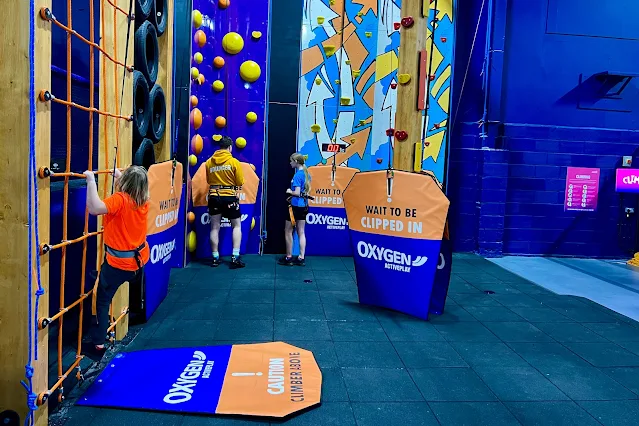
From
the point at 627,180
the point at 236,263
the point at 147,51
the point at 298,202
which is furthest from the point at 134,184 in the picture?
the point at 627,180

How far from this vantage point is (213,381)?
118 inches

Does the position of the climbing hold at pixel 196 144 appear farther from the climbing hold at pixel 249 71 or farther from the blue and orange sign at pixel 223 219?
the climbing hold at pixel 249 71

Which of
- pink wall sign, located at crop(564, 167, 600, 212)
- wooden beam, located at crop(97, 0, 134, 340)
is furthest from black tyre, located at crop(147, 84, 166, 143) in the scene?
pink wall sign, located at crop(564, 167, 600, 212)

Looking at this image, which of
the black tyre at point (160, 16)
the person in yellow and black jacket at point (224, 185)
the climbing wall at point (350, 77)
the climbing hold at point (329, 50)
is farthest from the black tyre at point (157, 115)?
the climbing hold at point (329, 50)

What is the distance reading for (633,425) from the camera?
2.71 metres

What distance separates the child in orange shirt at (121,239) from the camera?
9.48ft

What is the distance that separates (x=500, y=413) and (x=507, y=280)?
3.55m

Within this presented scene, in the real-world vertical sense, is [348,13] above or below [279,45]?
above

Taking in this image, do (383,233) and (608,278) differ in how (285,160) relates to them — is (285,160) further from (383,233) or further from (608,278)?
(608,278)

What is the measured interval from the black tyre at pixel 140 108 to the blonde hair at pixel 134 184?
108cm

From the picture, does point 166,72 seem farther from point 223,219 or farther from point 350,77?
point 350,77

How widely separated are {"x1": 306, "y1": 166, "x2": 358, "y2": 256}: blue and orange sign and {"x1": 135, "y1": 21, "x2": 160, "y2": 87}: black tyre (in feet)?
9.98

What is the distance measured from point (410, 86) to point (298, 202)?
2314 millimetres

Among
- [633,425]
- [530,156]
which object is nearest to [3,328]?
[633,425]
